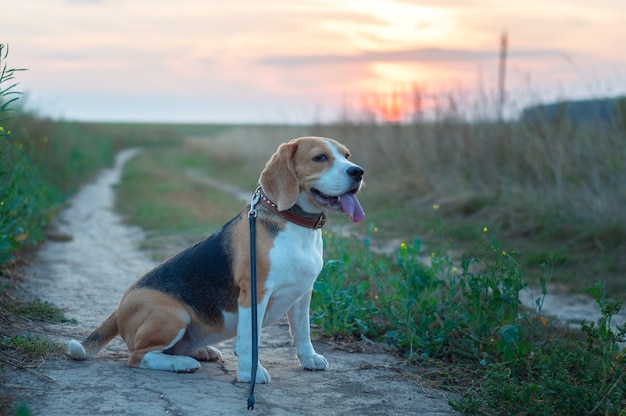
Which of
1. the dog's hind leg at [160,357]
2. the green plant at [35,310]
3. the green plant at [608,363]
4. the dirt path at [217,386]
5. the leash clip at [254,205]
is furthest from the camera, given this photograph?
the green plant at [35,310]

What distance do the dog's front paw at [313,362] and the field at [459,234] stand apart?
82 centimetres

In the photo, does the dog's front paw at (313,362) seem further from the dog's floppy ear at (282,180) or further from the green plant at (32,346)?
the green plant at (32,346)

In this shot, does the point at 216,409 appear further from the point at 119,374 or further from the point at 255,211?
the point at 255,211

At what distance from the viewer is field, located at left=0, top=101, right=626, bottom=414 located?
4867 mm

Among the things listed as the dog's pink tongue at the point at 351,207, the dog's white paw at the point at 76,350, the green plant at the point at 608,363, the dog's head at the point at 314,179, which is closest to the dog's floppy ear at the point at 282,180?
the dog's head at the point at 314,179

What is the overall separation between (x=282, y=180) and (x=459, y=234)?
7.35 metres

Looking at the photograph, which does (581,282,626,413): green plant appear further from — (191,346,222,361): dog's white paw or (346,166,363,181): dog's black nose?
(191,346,222,361): dog's white paw

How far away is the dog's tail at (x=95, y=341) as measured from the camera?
4.68 meters

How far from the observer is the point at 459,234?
1137cm

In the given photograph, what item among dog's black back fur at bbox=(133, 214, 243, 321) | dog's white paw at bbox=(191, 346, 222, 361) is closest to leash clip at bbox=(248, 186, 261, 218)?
dog's black back fur at bbox=(133, 214, 243, 321)

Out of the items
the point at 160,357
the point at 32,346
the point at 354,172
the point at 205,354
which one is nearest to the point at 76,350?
the point at 32,346

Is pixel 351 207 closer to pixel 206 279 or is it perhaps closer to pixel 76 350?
pixel 206 279

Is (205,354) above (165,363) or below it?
below

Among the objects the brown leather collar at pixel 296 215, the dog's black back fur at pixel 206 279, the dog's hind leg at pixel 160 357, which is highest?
the brown leather collar at pixel 296 215
